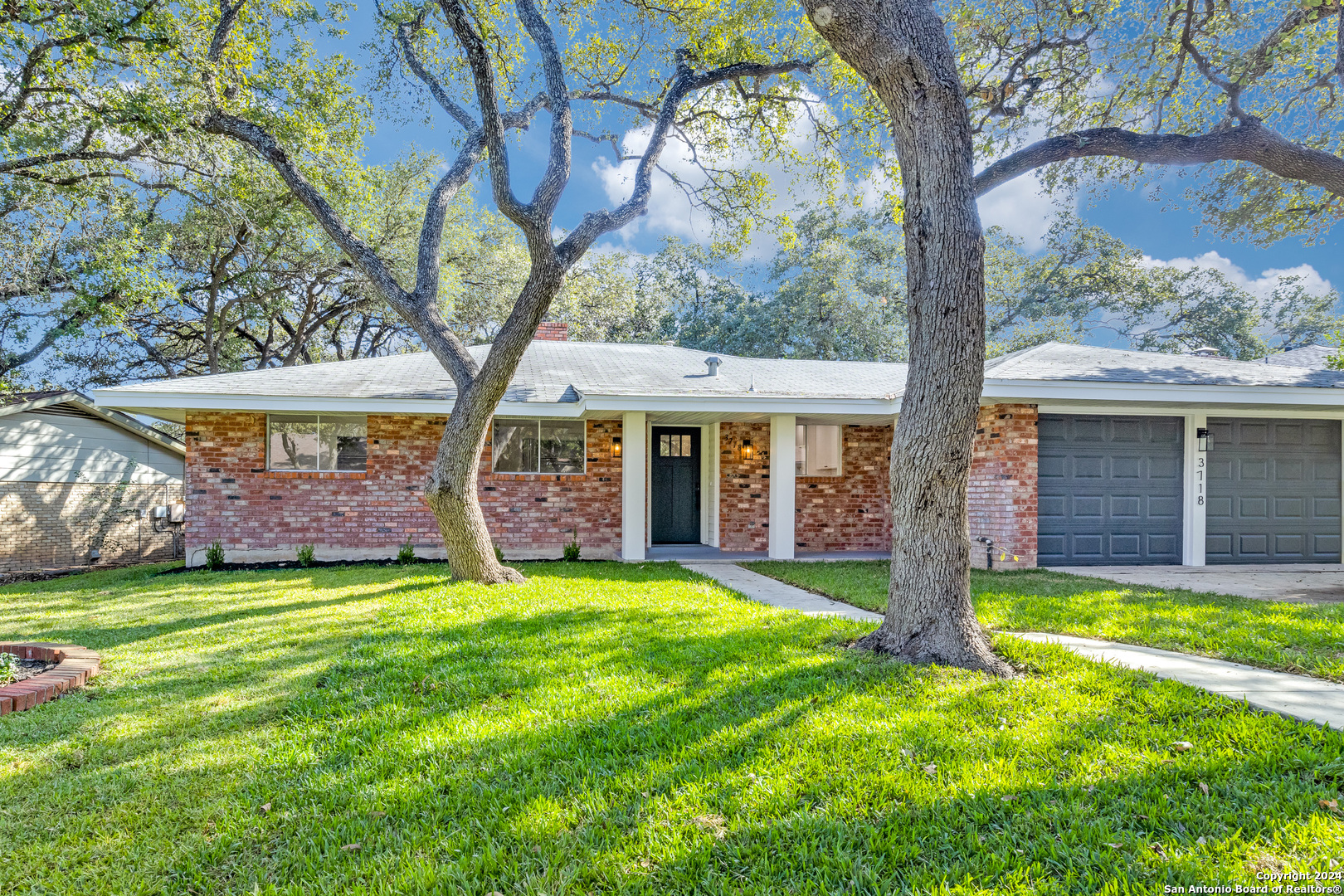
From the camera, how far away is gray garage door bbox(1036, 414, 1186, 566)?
8.95 meters

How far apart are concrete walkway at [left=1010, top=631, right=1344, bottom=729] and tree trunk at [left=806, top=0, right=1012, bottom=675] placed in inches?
39.5

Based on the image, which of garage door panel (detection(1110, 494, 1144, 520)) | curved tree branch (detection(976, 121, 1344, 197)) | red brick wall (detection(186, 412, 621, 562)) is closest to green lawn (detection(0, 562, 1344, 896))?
red brick wall (detection(186, 412, 621, 562))

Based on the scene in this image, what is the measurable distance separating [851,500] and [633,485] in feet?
13.6

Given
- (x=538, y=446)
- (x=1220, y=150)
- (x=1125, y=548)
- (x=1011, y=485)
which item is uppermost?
(x=1220, y=150)

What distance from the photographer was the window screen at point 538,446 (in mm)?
10219

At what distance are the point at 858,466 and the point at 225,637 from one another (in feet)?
30.9

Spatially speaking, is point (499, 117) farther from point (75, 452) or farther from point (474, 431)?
point (75, 452)

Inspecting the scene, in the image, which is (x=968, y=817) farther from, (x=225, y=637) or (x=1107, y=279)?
(x=1107, y=279)

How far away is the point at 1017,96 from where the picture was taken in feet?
29.2

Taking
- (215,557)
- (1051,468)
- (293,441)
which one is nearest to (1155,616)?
(1051,468)

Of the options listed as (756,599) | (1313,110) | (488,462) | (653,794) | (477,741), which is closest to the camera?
(653,794)

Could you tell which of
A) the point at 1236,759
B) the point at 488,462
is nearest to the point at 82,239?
the point at 488,462

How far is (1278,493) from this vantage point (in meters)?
9.38

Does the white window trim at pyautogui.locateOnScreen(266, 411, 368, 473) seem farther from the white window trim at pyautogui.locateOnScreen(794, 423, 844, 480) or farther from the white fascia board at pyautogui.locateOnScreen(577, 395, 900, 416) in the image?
the white window trim at pyautogui.locateOnScreen(794, 423, 844, 480)
